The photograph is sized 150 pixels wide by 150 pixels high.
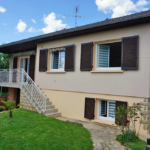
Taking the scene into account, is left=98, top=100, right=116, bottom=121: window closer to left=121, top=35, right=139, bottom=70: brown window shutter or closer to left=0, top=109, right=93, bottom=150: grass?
left=0, top=109, right=93, bottom=150: grass

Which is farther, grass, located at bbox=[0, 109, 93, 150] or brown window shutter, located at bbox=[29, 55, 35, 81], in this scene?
brown window shutter, located at bbox=[29, 55, 35, 81]

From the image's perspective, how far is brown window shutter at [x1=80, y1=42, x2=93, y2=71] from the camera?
7629 mm

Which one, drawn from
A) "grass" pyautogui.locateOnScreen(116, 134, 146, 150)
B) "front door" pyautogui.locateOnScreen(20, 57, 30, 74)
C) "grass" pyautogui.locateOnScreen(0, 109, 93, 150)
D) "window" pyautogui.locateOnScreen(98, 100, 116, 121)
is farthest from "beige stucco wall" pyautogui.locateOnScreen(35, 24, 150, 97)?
"front door" pyautogui.locateOnScreen(20, 57, 30, 74)

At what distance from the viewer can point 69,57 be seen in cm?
850

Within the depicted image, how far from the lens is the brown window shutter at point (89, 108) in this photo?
745 cm

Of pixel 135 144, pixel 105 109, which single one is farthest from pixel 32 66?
pixel 135 144

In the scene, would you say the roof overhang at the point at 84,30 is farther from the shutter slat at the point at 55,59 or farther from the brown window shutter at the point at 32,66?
the brown window shutter at the point at 32,66

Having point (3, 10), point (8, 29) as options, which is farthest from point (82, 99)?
point (3, 10)

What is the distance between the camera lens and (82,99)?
791cm

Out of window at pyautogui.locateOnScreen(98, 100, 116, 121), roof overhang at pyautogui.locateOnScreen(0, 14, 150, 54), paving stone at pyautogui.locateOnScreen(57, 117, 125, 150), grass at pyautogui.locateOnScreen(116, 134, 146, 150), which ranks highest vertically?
roof overhang at pyautogui.locateOnScreen(0, 14, 150, 54)

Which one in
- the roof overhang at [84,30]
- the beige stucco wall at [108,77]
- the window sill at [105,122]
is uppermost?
the roof overhang at [84,30]

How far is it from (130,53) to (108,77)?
1.38 meters

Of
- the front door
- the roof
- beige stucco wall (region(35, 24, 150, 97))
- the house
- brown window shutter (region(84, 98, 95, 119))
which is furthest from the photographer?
the front door

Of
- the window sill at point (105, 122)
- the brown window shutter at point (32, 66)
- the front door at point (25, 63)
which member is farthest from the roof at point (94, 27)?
the window sill at point (105, 122)
